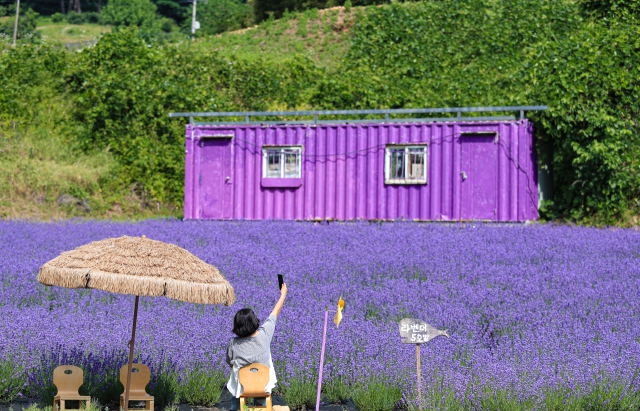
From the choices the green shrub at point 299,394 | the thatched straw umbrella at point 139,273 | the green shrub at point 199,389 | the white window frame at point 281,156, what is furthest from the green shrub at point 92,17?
→ the green shrub at point 299,394

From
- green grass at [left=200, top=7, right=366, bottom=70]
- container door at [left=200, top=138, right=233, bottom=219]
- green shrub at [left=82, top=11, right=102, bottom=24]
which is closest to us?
container door at [left=200, top=138, right=233, bottom=219]

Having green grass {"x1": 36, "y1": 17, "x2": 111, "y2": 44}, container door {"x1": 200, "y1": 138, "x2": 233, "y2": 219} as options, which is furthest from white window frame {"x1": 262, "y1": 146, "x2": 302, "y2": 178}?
green grass {"x1": 36, "y1": 17, "x2": 111, "y2": 44}

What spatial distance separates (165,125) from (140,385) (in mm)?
18545

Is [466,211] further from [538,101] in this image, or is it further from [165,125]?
[165,125]

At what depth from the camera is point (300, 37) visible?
123ft

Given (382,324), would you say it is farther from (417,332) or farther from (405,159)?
(405,159)

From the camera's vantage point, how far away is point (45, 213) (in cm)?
1973

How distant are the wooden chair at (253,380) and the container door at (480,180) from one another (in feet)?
39.3

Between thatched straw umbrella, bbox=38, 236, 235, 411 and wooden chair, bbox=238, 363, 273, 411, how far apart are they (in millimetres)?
542

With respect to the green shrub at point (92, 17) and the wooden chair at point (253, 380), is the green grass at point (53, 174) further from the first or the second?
the green shrub at point (92, 17)

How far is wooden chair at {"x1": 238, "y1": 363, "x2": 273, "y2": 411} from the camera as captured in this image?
4.96m

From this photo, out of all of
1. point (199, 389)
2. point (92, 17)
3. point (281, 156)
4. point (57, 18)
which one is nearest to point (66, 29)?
point (57, 18)

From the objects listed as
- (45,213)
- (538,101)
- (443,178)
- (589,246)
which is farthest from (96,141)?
(589,246)

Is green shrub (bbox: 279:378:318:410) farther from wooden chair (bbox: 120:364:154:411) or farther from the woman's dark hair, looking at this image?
wooden chair (bbox: 120:364:154:411)
